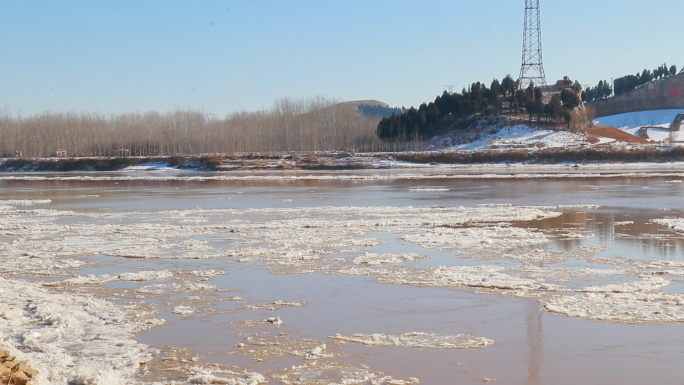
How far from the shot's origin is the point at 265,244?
1455 centimetres

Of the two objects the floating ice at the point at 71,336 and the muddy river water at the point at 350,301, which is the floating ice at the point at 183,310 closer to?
the muddy river water at the point at 350,301

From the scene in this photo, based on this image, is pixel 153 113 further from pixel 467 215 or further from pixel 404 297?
pixel 404 297

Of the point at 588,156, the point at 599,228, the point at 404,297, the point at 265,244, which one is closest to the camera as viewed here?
the point at 404,297

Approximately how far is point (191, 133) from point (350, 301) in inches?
4371

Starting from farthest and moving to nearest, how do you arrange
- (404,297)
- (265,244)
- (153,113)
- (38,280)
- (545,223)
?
(153,113) < (545,223) < (265,244) < (38,280) < (404,297)

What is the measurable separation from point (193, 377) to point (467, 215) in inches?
581

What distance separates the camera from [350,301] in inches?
363

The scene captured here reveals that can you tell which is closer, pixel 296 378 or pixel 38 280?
pixel 296 378

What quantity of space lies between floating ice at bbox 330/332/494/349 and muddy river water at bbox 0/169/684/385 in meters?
0.03

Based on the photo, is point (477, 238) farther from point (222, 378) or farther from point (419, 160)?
point (419, 160)

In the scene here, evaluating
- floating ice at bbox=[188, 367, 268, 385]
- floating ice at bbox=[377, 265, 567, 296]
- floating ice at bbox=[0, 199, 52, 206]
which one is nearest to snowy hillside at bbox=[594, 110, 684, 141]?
floating ice at bbox=[0, 199, 52, 206]

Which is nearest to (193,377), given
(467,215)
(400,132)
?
(467,215)

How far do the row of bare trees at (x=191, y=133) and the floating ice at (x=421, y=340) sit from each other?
9546 cm

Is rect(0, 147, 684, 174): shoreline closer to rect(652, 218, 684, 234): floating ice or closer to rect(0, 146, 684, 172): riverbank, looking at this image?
rect(0, 146, 684, 172): riverbank
